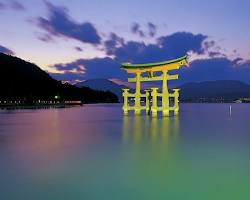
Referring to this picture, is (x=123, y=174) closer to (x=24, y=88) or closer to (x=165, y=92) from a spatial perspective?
(x=165, y=92)

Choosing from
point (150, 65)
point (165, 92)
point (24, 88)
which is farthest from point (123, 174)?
point (24, 88)

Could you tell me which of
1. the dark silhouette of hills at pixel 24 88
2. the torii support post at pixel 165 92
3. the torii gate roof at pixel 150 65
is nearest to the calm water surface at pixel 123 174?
the torii gate roof at pixel 150 65

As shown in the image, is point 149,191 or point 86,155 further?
point 86,155

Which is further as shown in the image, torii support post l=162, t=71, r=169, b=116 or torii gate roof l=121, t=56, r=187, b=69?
torii support post l=162, t=71, r=169, b=116

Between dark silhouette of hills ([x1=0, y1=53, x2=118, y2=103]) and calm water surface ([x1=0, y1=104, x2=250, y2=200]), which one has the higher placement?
dark silhouette of hills ([x1=0, y1=53, x2=118, y2=103])

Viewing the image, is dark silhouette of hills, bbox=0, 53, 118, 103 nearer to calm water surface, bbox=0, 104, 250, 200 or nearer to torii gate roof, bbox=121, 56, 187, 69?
torii gate roof, bbox=121, 56, 187, 69

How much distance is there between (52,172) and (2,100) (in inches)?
2860

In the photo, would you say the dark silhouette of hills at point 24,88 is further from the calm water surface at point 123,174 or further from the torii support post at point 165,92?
the calm water surface at point 123,174

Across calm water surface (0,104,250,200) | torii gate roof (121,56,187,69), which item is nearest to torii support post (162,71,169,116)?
torii gate roof (121,56,187,69)

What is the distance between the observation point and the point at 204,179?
819 cm

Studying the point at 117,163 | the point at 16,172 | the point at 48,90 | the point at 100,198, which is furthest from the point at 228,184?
the point at 48,90

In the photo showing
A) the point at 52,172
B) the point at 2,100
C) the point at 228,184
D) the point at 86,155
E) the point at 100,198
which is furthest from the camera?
the point at 2,100

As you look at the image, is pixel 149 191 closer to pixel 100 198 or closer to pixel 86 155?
pixel 100 198

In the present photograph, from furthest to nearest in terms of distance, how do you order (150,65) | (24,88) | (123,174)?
(24,88) → (150,65) → (123,174)
